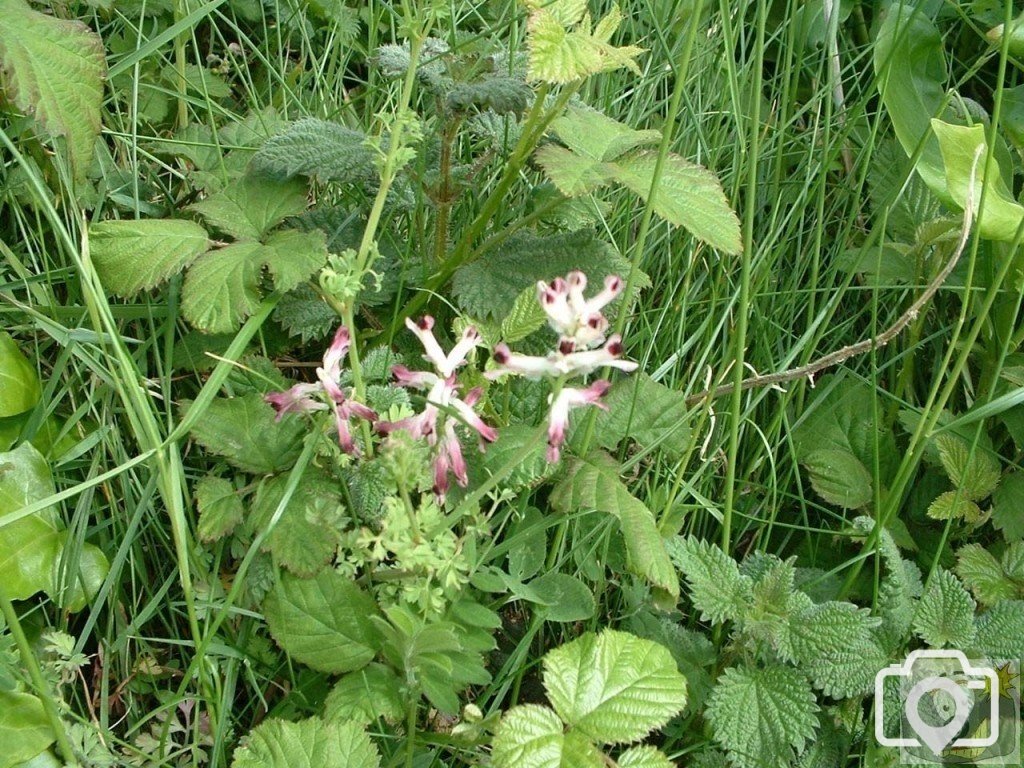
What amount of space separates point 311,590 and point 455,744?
0.27 meters

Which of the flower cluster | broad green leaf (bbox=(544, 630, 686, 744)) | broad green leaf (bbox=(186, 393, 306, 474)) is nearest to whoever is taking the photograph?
the flower cluster

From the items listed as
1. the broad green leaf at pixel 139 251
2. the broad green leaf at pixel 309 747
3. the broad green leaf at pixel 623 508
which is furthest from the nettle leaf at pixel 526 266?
the broad green leaf at pixel 309 747

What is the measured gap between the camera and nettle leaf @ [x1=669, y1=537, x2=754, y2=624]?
136cm

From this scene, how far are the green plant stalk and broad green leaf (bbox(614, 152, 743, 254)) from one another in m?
0.89

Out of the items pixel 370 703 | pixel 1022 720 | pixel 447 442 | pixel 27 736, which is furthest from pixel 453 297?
pixel 1022 720

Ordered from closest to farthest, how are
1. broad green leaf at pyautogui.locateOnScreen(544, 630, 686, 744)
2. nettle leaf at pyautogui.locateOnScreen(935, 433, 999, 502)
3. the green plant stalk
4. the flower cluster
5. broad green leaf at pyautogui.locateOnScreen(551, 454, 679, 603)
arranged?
the flower cluster, the green plant stalk, broad green leaf at pyautogui.locateOnScreen(544, 630, 686, 744), broad green leaf at pyautogui.locateOnScreen(551, 454, 679, 603), nettle leaf at pyautogui.locateOnScreen(935, 433, 999, 502)

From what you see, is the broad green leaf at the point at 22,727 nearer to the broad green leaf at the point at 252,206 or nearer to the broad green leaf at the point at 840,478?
the broad green leaf at the point at 252,206

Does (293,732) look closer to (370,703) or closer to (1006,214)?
(370,703)

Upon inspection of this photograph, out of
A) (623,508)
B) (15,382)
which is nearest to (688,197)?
(623,508)

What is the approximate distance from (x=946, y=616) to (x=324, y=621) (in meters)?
0.84

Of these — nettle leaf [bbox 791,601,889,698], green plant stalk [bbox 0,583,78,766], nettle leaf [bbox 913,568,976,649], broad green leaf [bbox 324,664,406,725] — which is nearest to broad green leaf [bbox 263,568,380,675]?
broad green leaf [bbox 324,664,406,725]

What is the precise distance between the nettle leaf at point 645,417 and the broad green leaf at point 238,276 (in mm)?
468

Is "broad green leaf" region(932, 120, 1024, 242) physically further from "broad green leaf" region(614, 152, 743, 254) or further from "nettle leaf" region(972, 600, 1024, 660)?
"nettle leaf" region(972, 600, 1024, 660)

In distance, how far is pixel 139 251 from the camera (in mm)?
1388
